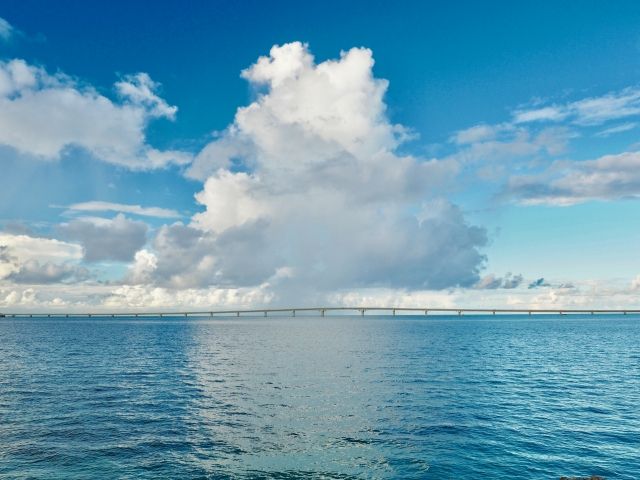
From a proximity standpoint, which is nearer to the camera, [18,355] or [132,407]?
[132,407]

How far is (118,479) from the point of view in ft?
115

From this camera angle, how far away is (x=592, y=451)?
41.0m

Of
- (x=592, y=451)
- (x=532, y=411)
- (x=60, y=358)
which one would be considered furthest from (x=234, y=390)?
(x=60, y=358)

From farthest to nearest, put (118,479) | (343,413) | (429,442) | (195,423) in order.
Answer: (343,413), (195,423), (429,442), (118,479)

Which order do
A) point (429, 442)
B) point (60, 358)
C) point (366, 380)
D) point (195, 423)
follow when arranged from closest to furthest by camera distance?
point (429, 442) → point (195, 423) → point (366, 380) → point (60, 358)

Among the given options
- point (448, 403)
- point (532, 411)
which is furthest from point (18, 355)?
point (532, 411)

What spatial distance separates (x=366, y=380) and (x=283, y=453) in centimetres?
3920

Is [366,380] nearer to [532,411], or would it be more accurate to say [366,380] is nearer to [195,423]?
[532,411]

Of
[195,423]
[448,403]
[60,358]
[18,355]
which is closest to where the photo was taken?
[195,423]

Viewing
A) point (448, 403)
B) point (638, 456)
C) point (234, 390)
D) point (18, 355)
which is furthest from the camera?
point (18, 355)

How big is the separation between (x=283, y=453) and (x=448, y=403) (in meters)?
28.6

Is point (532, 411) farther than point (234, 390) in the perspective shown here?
No

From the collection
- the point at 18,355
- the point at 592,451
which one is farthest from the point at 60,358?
the point at 592,451

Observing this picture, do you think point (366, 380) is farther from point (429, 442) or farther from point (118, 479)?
point (118, 479)
